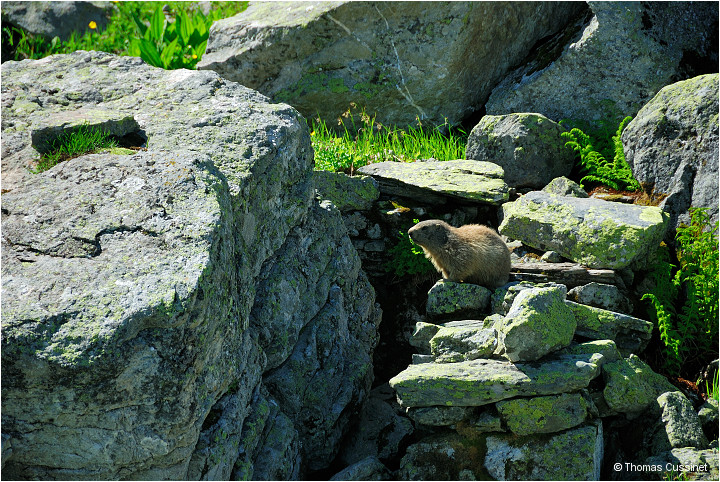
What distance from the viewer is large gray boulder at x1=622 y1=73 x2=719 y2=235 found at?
886 centimetres

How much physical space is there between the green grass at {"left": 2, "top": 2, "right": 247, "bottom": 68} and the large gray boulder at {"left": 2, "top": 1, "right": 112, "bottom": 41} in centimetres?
18

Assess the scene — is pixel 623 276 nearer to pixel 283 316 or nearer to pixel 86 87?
pixel 283 316

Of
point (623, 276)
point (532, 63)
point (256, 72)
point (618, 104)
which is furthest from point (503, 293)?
point (256, 72)

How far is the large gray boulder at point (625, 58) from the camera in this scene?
11375mm

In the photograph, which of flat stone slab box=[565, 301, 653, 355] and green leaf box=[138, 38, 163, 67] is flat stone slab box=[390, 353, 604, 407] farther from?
green leaf box=[138, 38, 163, 67]

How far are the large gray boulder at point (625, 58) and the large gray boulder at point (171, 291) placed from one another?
593 cm

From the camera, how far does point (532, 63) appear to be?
12734 millimetres

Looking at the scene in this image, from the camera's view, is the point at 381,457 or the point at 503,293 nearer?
the point at 381,457

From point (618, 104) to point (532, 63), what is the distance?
6.53ft

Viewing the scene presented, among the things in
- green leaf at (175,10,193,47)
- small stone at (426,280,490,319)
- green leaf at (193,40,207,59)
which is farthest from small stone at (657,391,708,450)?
green leaf at (175,10,193,47)

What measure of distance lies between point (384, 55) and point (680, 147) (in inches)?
237

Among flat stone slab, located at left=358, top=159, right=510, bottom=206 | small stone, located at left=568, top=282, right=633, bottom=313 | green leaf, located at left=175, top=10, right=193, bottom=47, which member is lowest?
small stone, located at left=568, top=282, right=633, bottom=313

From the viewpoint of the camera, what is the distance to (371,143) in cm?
1252

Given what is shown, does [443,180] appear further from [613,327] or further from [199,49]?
[199,49]
